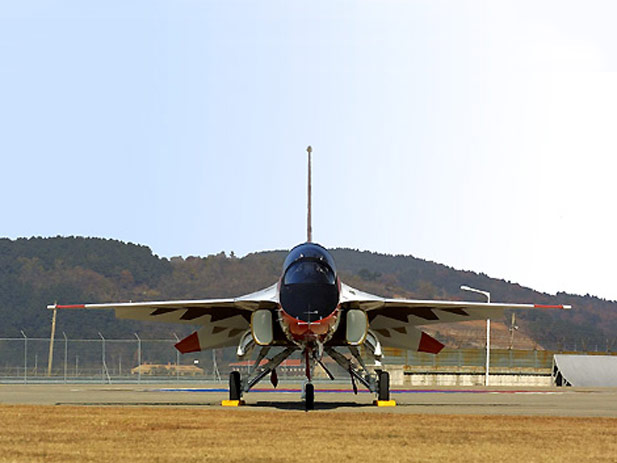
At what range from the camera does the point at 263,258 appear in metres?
155

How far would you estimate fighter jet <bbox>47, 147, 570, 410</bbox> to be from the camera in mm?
20922

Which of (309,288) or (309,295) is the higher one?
(309,288)

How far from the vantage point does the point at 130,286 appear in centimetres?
17362

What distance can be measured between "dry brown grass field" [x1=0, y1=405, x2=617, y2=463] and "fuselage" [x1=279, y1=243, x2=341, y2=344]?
2109 mm

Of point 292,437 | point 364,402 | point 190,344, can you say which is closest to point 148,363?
point 190,344

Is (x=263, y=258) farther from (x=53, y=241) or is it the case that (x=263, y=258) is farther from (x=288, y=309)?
(x=288, y=309)

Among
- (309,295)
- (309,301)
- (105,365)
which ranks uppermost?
(309,295)

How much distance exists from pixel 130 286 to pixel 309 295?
15566cm

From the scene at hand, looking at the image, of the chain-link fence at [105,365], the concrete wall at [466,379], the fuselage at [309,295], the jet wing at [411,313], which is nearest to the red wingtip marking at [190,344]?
the jet wing at [411,313]

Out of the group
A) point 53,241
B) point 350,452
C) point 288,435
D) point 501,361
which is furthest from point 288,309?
point 53,241

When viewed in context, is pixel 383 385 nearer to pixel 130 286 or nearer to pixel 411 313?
pixel 411 313

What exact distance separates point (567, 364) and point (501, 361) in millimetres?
4107

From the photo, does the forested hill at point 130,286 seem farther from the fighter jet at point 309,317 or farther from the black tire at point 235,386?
the black tire at point 235,386

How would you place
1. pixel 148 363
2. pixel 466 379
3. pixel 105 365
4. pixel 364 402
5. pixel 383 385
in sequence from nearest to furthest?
pixel 383 385 → pixel 364 402 → pixel 105 365 → pixel 148 363 → pixel 466 379
